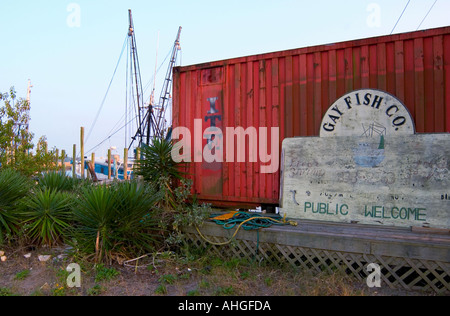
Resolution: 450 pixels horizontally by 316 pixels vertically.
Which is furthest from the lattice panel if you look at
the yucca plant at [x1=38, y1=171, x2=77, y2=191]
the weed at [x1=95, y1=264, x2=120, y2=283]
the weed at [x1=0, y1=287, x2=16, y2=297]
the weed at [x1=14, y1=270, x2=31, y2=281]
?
the yucca plant at [x1=38, y1=171, x2=77, y2=191]

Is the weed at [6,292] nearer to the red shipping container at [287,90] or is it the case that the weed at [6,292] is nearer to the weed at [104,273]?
the weed at [104,273]

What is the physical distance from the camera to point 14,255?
5.62m

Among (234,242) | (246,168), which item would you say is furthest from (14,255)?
(246,168)

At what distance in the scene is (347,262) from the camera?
4.31 meters

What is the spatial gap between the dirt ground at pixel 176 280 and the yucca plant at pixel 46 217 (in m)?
0.68

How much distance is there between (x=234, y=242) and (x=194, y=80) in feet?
11.8

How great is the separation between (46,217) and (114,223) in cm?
164

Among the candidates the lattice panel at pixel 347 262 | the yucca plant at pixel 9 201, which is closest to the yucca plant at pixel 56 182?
the yucca plant at pixel 9 201

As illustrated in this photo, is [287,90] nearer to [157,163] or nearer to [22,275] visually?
[157,163]

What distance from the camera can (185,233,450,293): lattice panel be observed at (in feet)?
12.8

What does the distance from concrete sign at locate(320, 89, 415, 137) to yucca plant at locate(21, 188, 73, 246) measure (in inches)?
185

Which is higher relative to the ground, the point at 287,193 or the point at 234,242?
the point at 287,193

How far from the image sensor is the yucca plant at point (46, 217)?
579 cm

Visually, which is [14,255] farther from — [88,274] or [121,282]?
[121,282]
